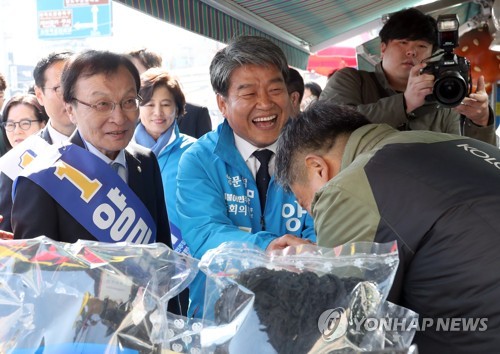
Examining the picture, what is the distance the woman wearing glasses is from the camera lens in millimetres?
2412

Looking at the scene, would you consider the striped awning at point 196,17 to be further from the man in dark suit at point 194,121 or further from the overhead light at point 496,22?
the overhead light at point 496,22

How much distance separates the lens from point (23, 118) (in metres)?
3.72

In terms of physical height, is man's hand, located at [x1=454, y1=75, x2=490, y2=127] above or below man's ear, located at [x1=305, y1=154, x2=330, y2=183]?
above

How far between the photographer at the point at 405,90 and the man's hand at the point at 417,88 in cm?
4

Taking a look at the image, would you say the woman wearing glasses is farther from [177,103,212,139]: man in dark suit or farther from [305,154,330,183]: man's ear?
[305,154,330,183]: man's ear

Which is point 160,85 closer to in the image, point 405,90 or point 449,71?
point 405,90

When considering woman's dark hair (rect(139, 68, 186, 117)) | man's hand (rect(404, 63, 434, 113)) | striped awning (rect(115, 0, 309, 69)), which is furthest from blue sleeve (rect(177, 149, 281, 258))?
woman's dark hair (rect(139, 68, 186, 117))

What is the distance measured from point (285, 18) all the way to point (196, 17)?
3.81 ft

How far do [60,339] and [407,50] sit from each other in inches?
89.2

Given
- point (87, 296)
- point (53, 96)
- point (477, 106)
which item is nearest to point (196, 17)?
point (53, 96)

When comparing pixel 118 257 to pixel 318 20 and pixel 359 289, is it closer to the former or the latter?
pixel 359 289

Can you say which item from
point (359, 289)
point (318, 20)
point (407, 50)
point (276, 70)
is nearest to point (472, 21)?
point (318, 20)

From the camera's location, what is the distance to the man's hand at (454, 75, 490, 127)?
2.51 meters

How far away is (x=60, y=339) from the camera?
0.90 meters
